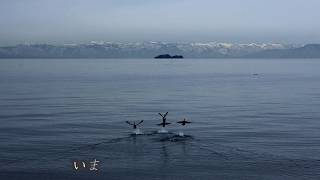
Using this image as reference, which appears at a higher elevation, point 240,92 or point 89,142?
point 240,92

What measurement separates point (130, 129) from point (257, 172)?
1231 inches

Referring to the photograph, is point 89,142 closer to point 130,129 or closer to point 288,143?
point 130,129

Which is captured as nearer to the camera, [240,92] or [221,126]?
[221,126]

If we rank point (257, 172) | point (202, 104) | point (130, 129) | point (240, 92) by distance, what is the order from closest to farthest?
point (257, 172) < point (130, 129) < point (202, 104) < point (240, 92)

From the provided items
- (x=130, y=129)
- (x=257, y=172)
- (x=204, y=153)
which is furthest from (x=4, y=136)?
(x=257, y=172)

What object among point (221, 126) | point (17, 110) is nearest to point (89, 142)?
point (221, 126)

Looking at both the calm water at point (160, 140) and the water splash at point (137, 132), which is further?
the water splash at point (137, 132)

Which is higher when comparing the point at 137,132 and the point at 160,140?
the point at 137,132

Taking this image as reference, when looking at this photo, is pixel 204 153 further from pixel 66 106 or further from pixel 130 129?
pixel 66 106

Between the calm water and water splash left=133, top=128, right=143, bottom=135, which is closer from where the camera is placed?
the calm water

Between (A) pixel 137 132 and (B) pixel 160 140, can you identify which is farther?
(A) pixel 137 132

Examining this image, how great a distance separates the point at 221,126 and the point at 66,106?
4264 centimetres

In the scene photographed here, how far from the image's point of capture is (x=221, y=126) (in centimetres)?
8619

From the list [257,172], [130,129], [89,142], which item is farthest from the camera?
[130,129]
